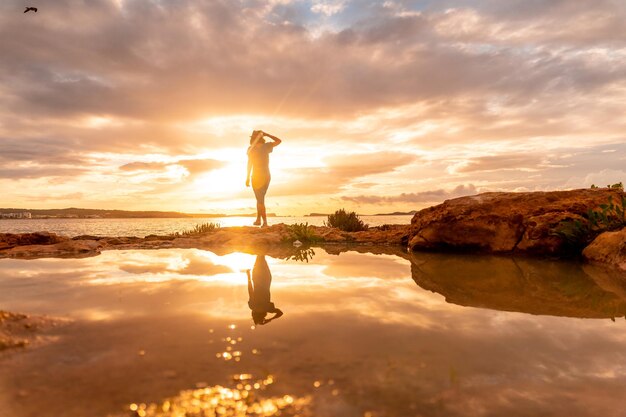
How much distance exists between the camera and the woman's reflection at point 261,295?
3.54m

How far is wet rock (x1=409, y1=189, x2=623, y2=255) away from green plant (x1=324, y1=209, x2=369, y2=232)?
7.00m

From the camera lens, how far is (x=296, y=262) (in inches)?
300

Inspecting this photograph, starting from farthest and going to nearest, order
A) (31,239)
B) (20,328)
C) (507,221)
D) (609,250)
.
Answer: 1. (31,239)
2. (507,221)
3. (609,250)
4. (20,328)

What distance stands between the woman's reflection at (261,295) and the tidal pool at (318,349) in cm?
3

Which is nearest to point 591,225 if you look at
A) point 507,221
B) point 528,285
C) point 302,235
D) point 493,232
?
point 507,221

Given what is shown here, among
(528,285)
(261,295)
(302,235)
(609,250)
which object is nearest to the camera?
(261,295)

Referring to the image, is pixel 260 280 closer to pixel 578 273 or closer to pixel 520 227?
pixel 578 273

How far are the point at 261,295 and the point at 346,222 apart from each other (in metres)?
13.4

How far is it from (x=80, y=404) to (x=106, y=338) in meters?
1.07

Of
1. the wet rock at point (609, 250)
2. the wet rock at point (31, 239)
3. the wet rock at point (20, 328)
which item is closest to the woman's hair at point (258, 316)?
the wet rock at point (20, 328)

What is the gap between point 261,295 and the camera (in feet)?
14.7

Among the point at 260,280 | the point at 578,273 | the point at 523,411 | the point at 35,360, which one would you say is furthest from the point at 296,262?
the point at 523,411

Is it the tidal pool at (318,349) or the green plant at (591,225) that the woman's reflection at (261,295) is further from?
the green plant at (591,225)

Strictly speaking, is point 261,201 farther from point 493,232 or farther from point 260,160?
point 493,232
